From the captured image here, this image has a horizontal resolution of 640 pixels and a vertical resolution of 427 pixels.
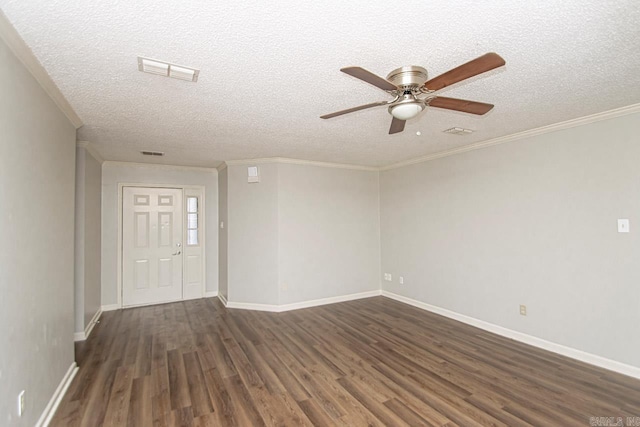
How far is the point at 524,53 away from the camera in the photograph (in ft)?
5.98

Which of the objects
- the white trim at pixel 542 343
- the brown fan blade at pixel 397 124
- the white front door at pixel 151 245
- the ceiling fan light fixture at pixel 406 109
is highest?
the brown fan blade at pixel 397 124

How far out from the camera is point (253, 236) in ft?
15.7

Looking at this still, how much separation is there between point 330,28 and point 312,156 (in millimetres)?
3096

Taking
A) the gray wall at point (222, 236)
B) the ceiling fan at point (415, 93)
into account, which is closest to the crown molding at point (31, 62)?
the ceiling fan at point (415, 93)

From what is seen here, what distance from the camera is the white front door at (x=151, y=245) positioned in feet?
16.3

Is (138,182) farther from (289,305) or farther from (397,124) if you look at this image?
(397,124)

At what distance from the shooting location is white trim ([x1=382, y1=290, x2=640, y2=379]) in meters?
2.76

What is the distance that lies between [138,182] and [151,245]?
1075 millimetres

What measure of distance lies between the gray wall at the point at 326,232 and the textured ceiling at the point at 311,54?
1.83 m

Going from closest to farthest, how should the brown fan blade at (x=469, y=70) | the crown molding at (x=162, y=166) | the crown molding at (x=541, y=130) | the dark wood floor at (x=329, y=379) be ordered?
the brown fan blade at (x=469, y=70)
the dark wood floor at (x=329, y=379)
the crown molding at (x=541, y=130)
the crown molding at (x=162, y=166)

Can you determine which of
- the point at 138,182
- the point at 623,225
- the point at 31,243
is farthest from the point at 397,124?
the point at 138,182

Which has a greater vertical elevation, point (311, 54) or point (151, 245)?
point (311, 54)

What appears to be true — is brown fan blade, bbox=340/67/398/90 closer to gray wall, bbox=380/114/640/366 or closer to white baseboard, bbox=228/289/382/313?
gray wall, bbox=380/114/640/366

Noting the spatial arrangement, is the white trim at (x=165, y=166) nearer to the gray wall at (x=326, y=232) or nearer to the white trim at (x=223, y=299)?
the gray wall at (x=326, y=232)
